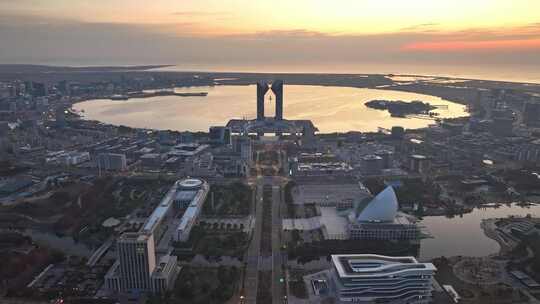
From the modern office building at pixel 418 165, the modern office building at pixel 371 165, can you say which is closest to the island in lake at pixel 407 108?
the modern office building at pixel 418 165

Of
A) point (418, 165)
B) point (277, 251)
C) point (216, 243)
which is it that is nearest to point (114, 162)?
point (216, 243)

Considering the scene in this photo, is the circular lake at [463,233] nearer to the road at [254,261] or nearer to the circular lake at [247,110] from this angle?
the road at [254,261]

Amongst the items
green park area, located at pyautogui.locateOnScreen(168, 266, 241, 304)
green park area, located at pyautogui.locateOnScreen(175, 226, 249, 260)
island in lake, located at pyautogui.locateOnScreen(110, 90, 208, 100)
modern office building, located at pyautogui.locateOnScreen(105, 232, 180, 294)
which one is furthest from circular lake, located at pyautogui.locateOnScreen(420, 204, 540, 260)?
island in lake, located at pyautogui.locateOnScreen(110, 90, 208, 100)

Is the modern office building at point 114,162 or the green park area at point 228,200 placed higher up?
the modern office building at point 114,162

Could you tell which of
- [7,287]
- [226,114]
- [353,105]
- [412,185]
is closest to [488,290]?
[412,185]

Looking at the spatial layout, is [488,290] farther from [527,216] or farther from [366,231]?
[527,216]

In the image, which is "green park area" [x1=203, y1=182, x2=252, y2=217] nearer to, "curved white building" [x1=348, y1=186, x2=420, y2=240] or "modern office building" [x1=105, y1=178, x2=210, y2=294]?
"modern office building" [x1=105, y1=178, x2=210, y2=294]
